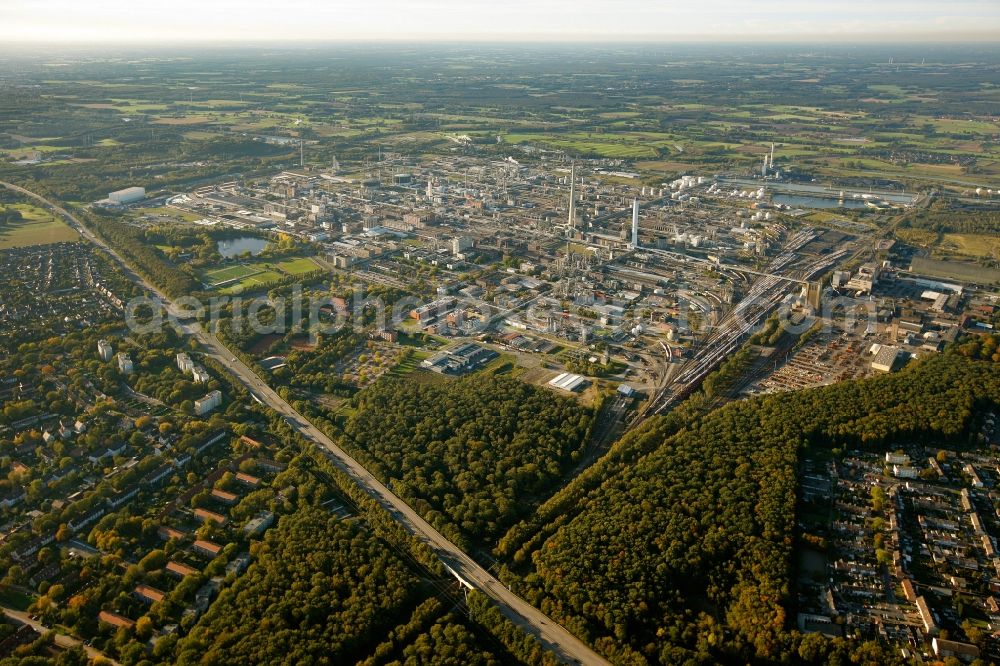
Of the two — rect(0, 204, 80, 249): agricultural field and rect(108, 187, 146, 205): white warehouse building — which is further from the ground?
rect(108, 187, 146, 205): white warehouse building

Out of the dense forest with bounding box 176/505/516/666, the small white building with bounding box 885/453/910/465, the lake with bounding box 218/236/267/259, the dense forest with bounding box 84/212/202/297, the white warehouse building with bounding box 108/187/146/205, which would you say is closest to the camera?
the dense forest with bounding box 176/505/516/666

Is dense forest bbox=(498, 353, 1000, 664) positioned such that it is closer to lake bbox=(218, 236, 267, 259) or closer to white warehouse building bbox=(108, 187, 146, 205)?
lake bbox=(218, 236, 267, 259)

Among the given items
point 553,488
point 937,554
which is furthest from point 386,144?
point 937,554

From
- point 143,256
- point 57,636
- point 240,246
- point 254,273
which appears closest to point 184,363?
point 254,273

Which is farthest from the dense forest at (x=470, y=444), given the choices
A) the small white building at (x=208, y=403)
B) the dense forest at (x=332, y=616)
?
the small white building at (x=208, y=403)

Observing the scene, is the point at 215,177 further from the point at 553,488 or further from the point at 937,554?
the point at 937,554

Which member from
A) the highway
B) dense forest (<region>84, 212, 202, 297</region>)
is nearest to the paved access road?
the highway

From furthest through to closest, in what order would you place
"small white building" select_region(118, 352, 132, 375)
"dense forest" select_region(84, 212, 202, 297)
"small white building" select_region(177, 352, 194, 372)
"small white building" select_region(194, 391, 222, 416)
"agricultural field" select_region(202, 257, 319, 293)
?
"agricultural field" select_region(202, 257, 319, 293)
"dense forest" select_region(84, 212, 202, 297)
"small white building" select_region(177, 352, 194, 372)
"small white building" select_region(118, 352, 132, 375)
"small white building" select_region(194, 391, 222, 416)

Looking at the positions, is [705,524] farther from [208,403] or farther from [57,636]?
[208,403]
